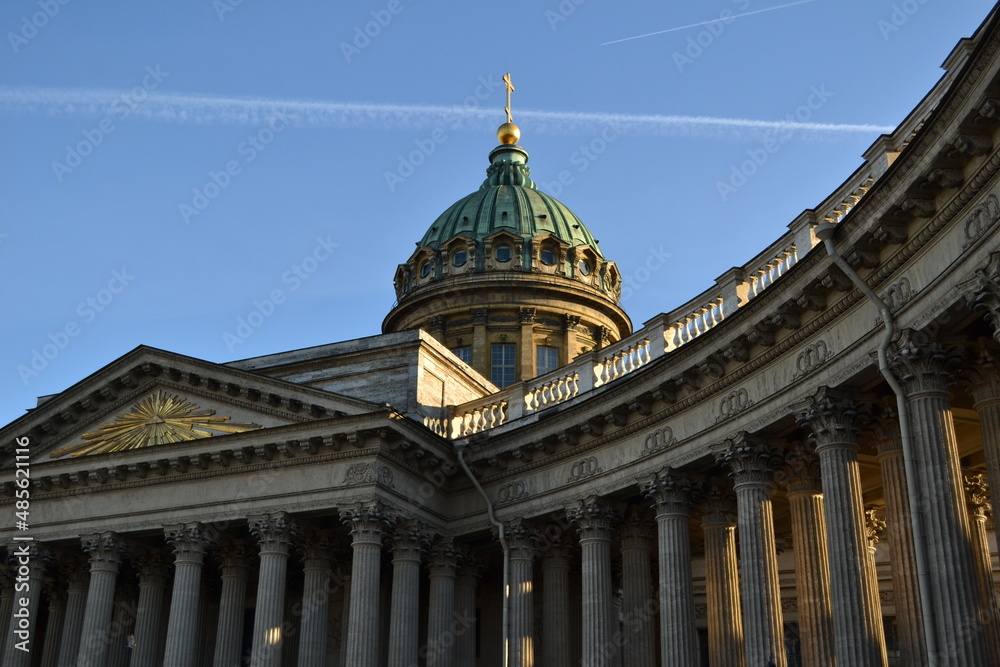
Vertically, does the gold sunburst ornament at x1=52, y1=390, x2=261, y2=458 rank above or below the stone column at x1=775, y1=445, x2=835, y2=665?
above

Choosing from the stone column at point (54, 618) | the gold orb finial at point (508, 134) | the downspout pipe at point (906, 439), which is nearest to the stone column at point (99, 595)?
the stone column at point (54, 618)

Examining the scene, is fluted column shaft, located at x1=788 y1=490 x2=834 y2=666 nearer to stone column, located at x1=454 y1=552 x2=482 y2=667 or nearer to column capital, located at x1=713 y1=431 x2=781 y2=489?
column capital, located at x1=713 y1=431 x2=781 y2=489

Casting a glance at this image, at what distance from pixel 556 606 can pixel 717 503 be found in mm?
5825

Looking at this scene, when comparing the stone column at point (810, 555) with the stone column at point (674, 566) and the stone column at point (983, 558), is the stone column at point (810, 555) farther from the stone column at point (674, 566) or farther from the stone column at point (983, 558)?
the stone column at point (983, 558)

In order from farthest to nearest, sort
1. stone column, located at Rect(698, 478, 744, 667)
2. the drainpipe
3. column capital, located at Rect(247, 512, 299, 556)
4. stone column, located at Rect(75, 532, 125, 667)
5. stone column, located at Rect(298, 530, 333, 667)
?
1. stone column, located at Rect(75, 532, 125, 667)
2. column capital, located at Rect(247, 512, 299, 556)
3. stone column, located at Rect(298, 530, 333, 667)
4. the drainpipe
5. stone column, located at Rect(698, 478, 744, 667)

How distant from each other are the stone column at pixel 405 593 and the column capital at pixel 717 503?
24.6 ft

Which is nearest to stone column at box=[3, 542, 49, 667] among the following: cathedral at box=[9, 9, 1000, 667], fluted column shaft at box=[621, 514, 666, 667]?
cathedral at box=[9, 9, 1000, 667]

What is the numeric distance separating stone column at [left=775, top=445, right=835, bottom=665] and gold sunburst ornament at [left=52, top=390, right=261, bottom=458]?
14.2 metres

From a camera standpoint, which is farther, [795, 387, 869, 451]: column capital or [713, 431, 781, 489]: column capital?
[713, 431, 781, 489]: column capital

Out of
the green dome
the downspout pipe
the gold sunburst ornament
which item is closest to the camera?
the downspout pipe

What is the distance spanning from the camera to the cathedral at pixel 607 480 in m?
17.4

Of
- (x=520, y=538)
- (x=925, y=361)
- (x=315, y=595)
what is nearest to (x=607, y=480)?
(x=520, y=538)

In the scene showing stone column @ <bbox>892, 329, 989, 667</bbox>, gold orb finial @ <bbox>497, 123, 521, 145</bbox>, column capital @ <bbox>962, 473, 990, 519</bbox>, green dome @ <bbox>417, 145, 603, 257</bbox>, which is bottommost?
stone column @ <bbox>892, 329, 989, 667</bbox>

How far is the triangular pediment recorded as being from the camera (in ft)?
96.9
